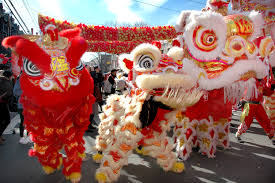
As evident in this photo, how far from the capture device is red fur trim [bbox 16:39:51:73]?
5.12ft

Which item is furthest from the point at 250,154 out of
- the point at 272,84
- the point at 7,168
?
the point at 7,168

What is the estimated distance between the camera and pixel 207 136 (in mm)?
2609

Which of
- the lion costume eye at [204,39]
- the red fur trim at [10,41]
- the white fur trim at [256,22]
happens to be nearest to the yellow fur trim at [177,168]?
the lion costume eye at [204,39]

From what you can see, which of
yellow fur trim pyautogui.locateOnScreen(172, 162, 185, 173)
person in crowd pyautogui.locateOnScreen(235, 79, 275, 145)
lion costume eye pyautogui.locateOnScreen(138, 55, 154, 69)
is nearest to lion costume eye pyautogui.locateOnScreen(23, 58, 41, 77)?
lion costume eye pyautogui.locateOnScreen(138, 55, 154, 69)

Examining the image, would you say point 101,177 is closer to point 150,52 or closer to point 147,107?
point 147,107

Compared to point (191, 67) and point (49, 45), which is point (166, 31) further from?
point (49, 45)

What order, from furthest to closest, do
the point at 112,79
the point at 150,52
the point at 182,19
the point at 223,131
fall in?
the point at 112,79 → the point at 223,131 → the point at 182,19 → the point at 150,52

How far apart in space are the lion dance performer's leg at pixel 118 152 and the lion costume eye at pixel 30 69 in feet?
3.05

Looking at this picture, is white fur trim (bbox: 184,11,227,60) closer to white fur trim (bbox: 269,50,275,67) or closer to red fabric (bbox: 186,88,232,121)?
red fabric (bbox: 186,88,232,121)

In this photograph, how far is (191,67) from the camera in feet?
7.34

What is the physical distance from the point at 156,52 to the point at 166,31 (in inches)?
58.2

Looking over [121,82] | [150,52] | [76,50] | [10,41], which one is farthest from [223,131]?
[10,41]

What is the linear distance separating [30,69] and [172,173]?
6.32 ft

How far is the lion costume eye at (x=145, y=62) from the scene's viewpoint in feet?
6.05
